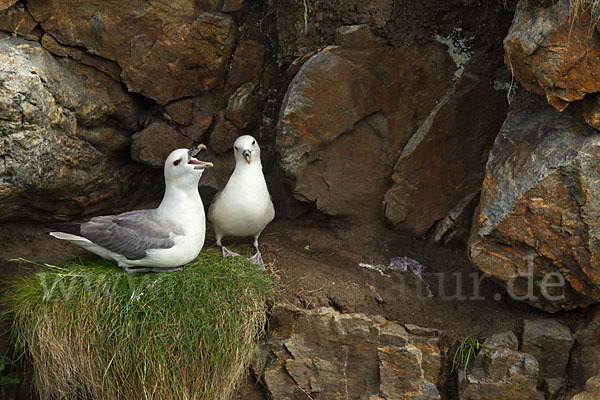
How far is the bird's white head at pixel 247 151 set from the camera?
12.5ft

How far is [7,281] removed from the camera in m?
3.87

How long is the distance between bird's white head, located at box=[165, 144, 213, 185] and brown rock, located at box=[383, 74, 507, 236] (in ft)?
4.04

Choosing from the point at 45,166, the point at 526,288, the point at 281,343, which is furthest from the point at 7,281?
the point at 526,288

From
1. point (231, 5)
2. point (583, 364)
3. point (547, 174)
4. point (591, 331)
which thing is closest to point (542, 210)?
point (547, 174)

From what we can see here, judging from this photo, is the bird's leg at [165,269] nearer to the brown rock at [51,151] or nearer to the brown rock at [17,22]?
the brown rock at [51,151]

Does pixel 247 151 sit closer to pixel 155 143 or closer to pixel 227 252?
pixel 227 252

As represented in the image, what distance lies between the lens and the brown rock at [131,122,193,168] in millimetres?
4211

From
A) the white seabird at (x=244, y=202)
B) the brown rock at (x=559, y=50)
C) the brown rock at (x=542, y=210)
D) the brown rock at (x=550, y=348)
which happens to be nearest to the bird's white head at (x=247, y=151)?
the white seabird at (x=244, y=202)

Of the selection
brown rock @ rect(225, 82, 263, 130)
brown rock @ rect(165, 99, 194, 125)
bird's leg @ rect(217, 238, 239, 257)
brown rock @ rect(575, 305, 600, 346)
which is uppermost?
brown rock @ rect(225, 82, 263, 130)

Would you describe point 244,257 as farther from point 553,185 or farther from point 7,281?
point 553,185

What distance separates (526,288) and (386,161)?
3.99 feet

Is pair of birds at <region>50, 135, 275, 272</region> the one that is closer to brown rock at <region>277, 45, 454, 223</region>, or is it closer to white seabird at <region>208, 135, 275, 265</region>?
white seabird at <region>208, 135, 275, 265</region>

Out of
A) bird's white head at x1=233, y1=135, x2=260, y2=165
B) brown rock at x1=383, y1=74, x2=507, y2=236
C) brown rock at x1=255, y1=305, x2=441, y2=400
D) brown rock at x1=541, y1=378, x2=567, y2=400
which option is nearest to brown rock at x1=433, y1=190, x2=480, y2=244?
brown rock at x1=383, y1=74, x2=507, y2=236

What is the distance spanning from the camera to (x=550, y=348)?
129 inches
